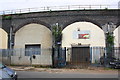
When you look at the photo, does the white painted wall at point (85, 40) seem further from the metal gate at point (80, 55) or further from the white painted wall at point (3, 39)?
the white painted wall at point (3, 39)

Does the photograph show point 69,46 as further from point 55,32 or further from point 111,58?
point 111,58

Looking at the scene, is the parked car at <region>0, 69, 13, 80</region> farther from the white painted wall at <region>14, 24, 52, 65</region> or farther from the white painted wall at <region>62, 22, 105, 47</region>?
the white painted wall at <region>14, 24, 52, 65</region>

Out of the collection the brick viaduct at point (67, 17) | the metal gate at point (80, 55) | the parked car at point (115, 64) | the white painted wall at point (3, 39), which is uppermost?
the brick viaduct at point (67, 17)

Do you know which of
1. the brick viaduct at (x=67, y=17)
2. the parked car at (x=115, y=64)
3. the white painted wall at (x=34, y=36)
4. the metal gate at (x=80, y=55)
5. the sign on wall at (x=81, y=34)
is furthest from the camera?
the white painted wall at (x=34, y=36)

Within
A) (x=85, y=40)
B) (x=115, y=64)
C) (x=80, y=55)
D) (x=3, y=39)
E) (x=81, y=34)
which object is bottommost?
(x=115, y=64)

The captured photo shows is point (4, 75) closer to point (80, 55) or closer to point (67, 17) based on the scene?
point (80, 55)

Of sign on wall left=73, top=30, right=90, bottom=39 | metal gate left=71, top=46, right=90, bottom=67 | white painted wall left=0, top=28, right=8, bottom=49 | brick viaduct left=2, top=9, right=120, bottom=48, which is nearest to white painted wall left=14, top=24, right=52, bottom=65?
brick viaduct left=2, top=9, right=120, bottom=48

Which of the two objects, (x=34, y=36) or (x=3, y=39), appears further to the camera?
(x=3, y=39)

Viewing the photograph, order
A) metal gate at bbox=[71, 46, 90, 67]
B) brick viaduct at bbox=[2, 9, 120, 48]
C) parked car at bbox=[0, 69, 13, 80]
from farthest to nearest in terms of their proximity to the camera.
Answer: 1. brick viaduct at bbox=[2, 9, 120, 48]
2. metal gate at bbox=[71, 46, 90, 67]
3. parked car at bbox=[0, 69, 13, 80]

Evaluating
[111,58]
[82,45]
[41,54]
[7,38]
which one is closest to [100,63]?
[111,58]

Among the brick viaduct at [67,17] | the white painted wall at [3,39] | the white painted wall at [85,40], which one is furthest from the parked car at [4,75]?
the white painted wall at [3,39]

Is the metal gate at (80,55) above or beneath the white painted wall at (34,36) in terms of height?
beneath

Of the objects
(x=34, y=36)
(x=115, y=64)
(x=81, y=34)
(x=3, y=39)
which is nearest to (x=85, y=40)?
(x=81, y=34)

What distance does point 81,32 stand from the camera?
29250 mm
